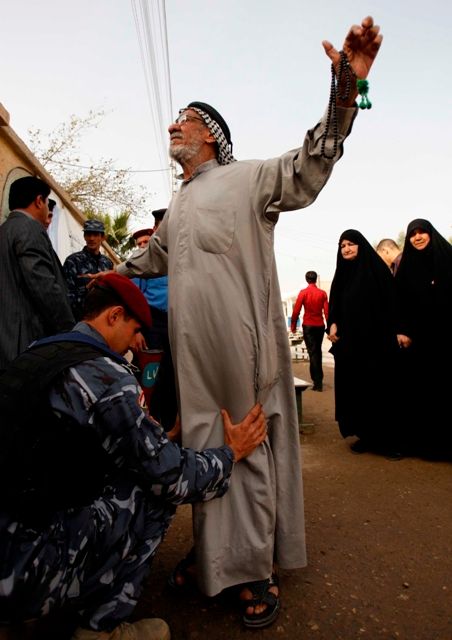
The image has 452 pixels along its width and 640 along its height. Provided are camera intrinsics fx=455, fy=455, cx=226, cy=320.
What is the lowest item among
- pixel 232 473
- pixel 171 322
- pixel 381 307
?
pixel 232 473

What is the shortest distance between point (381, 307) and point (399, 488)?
5.11 ft

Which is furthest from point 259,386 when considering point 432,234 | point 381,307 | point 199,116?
point 432,234

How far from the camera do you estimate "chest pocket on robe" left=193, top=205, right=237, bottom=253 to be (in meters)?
1.67

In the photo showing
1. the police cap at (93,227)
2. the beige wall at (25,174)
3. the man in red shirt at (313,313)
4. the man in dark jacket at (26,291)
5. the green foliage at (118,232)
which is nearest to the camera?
the man in dark jacket at (26,291)

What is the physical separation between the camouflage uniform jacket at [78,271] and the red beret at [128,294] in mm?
2349

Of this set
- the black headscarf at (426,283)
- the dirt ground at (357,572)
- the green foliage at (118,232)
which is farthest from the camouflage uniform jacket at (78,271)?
the green foliage at (118,232)

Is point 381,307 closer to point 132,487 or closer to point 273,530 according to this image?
point 273,530

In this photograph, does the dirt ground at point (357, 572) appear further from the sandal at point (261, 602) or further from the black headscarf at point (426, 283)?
the black headscarf at point (426, 283)

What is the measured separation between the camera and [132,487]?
1.41 metres

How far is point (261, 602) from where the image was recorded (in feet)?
5.39

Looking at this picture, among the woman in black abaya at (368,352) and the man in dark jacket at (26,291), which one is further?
the woman in black abaya at (368,352)

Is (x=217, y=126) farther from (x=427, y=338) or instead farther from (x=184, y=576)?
(x=427, y=338)

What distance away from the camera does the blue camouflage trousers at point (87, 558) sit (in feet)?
3.61

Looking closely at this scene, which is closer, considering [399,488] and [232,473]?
[232,473]
